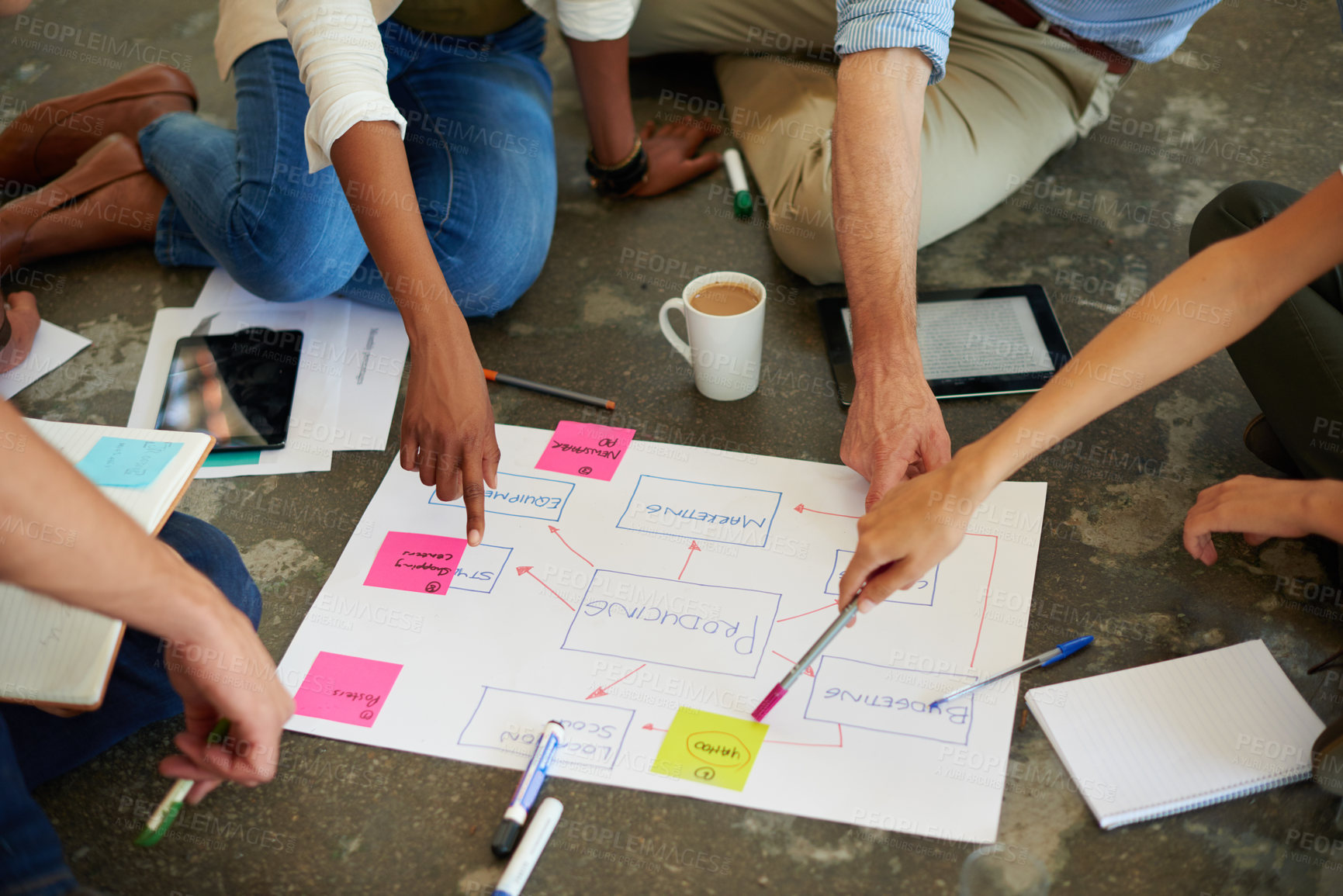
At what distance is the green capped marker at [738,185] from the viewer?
1463mm

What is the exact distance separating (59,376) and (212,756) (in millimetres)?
915

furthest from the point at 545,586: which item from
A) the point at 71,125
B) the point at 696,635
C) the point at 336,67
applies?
the point at 71,125

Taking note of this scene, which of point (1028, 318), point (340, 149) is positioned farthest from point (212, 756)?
point (1028, 318)

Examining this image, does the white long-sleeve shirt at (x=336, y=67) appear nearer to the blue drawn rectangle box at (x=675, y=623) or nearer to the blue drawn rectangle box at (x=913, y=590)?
the blue drawn rectangle box at (x=675, y=623)

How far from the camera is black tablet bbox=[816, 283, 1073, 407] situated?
112 centimetres

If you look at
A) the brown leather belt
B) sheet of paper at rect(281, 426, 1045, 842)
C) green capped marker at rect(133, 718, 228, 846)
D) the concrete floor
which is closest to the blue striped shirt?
the brown leather belt

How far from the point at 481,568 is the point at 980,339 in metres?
0.69

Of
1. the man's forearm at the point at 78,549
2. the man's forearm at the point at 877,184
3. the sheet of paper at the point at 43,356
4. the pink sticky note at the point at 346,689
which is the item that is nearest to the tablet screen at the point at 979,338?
the man's forearm at the point at 877,184

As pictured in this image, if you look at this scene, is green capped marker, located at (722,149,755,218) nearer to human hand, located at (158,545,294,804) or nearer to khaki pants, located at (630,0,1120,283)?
khaki pants, located at (630,0,1120,283)

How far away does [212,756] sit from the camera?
682mm

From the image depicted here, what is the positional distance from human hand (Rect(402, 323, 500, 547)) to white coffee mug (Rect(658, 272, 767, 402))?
0.80ft

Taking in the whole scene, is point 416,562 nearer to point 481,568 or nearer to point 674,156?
point 481,568

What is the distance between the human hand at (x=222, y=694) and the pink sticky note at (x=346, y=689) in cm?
13

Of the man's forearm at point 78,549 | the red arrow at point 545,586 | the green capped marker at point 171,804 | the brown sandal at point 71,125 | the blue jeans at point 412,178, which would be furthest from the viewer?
the brown sandal at point 71,125
